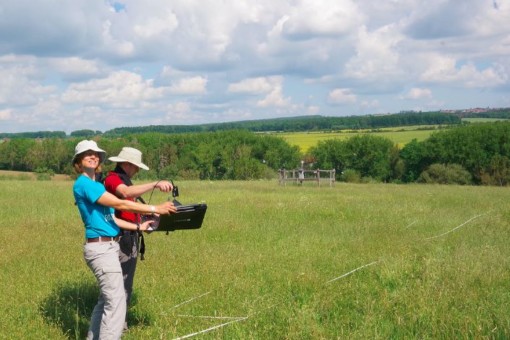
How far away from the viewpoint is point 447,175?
73875 mm

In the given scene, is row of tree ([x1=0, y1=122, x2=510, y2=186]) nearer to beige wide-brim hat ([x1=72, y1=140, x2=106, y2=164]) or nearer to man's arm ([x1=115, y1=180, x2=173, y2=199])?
man's arm ([x1=115, y1=180, x2=173, y2=199])

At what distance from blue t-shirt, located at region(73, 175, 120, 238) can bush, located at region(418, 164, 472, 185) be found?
7342cm

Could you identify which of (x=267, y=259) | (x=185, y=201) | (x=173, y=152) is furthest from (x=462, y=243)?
(x=173, y=152)

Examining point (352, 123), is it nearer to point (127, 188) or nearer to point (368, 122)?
point (368, 122)

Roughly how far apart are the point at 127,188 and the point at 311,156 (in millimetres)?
97684

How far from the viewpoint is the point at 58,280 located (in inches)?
324

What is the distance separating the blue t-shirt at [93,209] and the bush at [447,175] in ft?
241

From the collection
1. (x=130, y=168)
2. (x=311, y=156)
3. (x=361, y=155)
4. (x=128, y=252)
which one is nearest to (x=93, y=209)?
(x=130, y=168)

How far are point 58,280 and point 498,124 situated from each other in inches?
3509

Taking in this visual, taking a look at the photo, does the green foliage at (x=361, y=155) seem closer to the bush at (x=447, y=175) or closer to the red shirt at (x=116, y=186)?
the bush at (x=447, y=175)

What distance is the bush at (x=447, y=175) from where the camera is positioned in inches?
2906

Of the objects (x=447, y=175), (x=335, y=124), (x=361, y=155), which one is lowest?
(x=447, y=175)

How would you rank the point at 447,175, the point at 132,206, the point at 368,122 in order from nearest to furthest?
the point at 132,206
the point at 447,175
the point at 368,122

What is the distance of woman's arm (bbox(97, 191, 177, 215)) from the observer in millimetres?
4867
